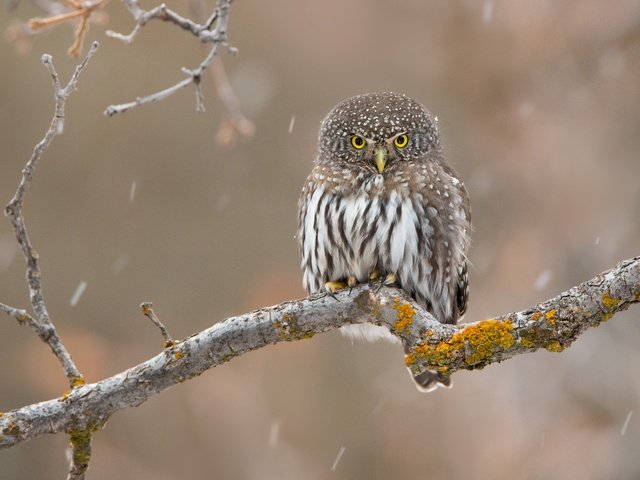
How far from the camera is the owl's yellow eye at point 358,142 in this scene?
188 inches

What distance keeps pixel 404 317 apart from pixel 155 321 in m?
0.98

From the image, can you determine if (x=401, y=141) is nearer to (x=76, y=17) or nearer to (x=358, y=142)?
(x=358, y=142)

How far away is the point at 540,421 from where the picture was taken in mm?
7852

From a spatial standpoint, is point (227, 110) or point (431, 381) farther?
point (431, 381)

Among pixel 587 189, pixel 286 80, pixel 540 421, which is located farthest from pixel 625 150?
pixel 286 80

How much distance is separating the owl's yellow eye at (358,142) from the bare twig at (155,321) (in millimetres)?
1480

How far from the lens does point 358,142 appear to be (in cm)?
480

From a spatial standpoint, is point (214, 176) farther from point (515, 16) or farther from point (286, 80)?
point (515, 16)

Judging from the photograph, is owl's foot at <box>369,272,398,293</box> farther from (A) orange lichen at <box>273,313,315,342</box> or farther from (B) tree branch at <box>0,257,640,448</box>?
(A) orange lichen at <box>273,313,315,342</box>

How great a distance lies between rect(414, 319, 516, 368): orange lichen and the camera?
3.33 m

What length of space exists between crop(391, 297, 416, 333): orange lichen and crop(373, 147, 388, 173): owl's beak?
3.17 ft

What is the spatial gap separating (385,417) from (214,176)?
8.81 ft

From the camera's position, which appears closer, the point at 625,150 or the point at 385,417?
the point at 625,150

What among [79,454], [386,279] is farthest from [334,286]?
[79,454]
